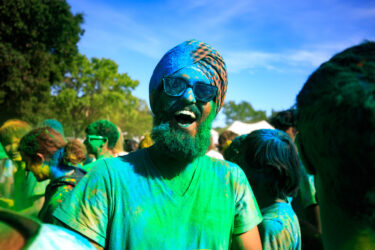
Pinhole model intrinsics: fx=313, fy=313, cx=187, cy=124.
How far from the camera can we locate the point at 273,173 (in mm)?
2361

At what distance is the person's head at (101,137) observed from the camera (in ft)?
17.8

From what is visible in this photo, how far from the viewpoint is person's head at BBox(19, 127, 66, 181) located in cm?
346

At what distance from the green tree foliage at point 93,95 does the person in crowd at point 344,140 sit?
1402 inches

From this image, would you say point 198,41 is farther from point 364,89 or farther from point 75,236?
point 75,236

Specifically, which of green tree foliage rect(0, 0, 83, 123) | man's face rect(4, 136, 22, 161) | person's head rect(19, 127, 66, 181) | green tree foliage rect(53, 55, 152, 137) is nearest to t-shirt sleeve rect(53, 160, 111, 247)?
person's head rect(19, 127, 66, 181)

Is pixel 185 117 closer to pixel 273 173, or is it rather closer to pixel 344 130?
pixel 273 173

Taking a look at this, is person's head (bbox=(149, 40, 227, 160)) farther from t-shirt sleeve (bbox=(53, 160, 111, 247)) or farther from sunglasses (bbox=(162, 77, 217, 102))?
t-shirt sleeve (bbox=(53, 160, 111, 247))

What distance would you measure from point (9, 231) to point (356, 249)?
907mm

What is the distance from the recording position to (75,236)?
2.68 ft

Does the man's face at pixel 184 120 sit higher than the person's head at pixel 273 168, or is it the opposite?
the man's face at pixel 184 120

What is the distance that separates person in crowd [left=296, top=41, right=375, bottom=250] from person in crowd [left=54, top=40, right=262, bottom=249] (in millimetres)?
870

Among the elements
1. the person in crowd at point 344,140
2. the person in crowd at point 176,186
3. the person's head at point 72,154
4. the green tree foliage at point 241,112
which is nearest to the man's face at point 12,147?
the person's head at point 72,154

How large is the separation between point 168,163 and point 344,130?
1241 mm

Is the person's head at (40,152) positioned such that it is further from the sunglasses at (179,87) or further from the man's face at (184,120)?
the sunglasses at (179,87)
